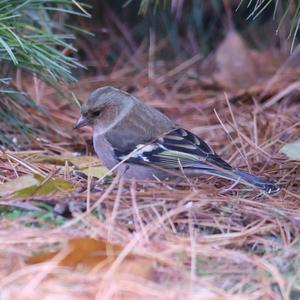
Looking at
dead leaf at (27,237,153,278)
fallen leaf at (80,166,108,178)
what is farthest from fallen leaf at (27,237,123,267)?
fallen leaf at (80,166,108,178)

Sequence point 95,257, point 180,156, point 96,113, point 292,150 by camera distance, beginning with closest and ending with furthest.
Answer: point 95,257 < point 180,156 < point 292,150 < point 96,113

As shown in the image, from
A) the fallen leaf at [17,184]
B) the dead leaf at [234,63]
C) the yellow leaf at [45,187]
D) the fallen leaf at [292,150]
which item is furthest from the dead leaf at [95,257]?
the dead leaf at [234,63]

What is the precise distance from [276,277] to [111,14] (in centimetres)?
402

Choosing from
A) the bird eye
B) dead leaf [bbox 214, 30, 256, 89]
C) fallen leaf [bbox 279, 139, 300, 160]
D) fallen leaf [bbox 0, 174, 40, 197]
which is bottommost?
dead leaf [bbox 214, 30, 256, 89]

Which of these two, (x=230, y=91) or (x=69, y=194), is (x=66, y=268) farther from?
(x=230, y=91)

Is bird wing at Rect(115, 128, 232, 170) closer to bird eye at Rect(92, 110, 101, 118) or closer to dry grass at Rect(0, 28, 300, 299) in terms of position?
dry grass at Rect(0, 28, 300, 299)

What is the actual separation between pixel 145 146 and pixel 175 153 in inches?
6.4

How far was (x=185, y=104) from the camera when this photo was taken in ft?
19.0

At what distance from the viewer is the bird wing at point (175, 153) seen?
3971 millimetres

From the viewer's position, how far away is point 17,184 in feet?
11.7

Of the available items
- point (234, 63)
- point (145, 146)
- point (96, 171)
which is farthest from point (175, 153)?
point (234, 63)

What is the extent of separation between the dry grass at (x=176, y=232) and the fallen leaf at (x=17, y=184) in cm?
16

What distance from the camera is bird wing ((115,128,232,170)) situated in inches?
156

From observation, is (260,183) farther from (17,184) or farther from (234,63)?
(234,63)
